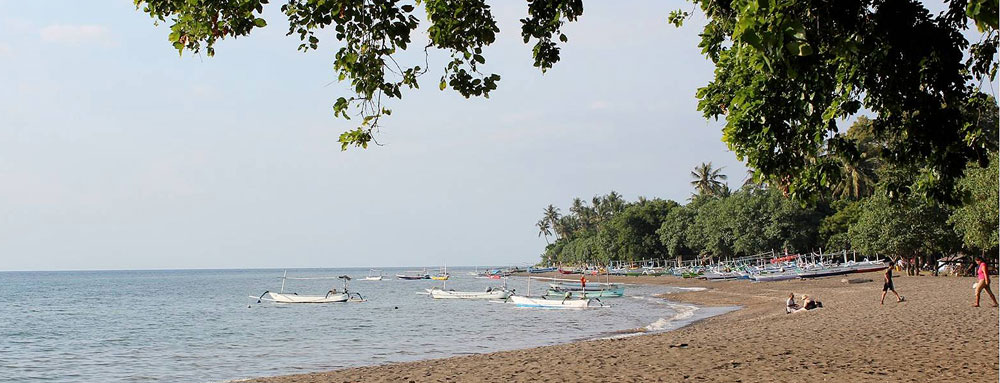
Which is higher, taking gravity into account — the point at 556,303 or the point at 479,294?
the point at 479,294


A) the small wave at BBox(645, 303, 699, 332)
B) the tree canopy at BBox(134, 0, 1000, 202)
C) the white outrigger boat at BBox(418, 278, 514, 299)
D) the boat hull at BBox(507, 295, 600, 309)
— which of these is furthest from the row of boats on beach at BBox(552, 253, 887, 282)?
the tree canopy at BBox(134, 0, 1000, 202)

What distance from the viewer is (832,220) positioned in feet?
235

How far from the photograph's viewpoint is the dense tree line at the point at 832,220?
110 ft

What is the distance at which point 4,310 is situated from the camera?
→ 65.2 metres

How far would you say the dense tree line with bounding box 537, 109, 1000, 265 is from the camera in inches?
1314

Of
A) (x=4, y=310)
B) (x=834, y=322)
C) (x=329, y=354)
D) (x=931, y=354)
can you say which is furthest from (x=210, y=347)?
(x=4, y=310)

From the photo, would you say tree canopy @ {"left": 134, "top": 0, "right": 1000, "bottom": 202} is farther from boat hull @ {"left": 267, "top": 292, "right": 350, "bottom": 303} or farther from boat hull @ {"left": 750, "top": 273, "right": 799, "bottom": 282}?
boat hull @ {"left": 750, "top": 273, "right": 799, "bottom": 282}

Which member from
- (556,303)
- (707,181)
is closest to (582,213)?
(707,181)

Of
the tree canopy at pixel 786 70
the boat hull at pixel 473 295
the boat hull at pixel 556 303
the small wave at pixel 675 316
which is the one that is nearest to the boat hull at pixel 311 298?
the boat hull at pixel 473 295

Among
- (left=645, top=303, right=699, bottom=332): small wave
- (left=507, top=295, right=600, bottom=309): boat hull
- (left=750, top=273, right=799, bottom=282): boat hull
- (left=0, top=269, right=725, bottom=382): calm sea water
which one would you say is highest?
(left=750, top=273, right=799, bottom=282): boat hull

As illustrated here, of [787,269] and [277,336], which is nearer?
[277,336]

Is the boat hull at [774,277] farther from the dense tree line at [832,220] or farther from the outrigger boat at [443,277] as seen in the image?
the outrigger boat at [443,277]

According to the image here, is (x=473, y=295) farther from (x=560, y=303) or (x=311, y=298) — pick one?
(x=560, y=303)

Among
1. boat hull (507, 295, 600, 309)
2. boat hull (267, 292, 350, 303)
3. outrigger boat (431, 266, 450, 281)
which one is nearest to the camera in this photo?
boat hull (507, 295, 600, 309)
